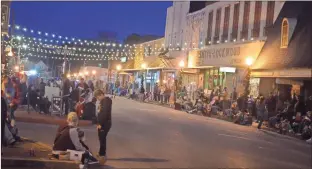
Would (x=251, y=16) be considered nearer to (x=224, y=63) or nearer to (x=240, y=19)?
(x=240, y=19)

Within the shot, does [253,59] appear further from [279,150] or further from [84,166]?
[84,166]

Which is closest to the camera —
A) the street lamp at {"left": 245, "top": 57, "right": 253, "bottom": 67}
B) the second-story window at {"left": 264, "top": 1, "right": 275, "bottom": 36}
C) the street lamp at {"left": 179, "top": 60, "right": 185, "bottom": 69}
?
the street lamp at {"left": 245, "top": 57, "right": 253, "bottom": 67}

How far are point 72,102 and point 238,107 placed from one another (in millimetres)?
11427

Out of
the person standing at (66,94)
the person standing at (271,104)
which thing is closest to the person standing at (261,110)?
the person standing at (271,104)

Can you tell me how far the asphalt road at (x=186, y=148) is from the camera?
11.7m

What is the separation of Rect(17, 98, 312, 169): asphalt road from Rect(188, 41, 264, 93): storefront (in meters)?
12.8

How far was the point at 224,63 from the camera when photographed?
36.2 m

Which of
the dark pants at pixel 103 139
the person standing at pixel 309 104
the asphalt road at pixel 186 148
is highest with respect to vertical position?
the person standing at pixel 309 104

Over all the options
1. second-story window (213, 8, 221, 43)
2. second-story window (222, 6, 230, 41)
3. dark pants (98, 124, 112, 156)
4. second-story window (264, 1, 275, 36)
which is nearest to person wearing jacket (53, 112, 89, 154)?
dark pants (98, 124, 112, 156)

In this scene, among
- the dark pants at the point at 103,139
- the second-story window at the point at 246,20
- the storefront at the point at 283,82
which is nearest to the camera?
A: the dark pants at the point at 103,139

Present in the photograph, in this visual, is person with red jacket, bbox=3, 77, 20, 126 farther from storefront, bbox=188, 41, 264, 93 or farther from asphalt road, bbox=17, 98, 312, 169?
storefront, bbox=188, 41, 264, 93

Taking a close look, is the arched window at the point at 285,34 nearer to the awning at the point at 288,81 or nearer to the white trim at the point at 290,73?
the white trim at the point at 290,73

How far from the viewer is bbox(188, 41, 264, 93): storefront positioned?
32.3m

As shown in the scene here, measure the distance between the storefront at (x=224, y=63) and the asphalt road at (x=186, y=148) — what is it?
41.9ft
